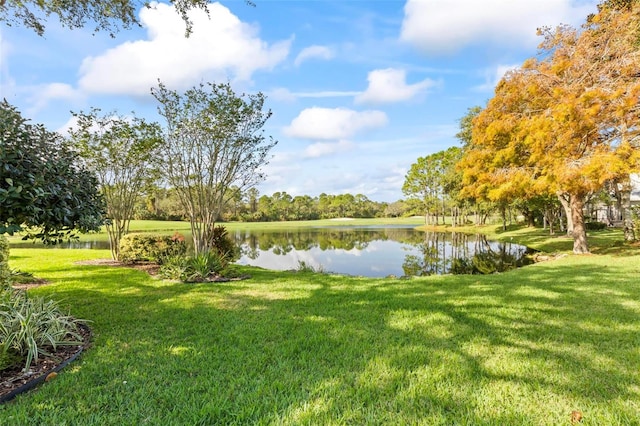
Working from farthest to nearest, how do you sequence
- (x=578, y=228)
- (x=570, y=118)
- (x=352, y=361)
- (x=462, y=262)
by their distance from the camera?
1. (x=462, y=262)
2. (x=578, y=228)
3. (x=570, y=118)
4. (x=352, y=361)

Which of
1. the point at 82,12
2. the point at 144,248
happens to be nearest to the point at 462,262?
the point at 144,248

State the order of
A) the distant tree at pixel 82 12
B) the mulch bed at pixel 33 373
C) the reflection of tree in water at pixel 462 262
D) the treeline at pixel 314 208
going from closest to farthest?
the mulch bed at pixel 33 373 → the distant tree at pixel 82 12 → the reflection of tree in water at pixel 462 262 → the treeline at pixel 314 208

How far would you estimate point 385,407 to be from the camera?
7.30ft

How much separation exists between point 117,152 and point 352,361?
10.4 metres

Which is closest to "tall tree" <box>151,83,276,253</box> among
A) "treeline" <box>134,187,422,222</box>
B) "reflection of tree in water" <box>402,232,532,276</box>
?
"reflection of tree in water" <box>402,232,532,276</box>

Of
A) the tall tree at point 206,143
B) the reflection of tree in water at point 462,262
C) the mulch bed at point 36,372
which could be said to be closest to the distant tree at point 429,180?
the reflection of tree in water at point 462,262

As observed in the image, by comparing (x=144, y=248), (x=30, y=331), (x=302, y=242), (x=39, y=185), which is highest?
(x=39, y=185)

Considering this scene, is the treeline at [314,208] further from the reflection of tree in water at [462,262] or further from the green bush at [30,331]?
the green bush at [30,331]

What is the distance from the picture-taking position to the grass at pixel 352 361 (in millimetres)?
2178

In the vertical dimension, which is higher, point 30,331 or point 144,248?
point 144,248

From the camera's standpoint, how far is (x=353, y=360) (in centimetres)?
295

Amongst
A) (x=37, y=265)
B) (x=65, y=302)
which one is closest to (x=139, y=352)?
(x=65, y=302)

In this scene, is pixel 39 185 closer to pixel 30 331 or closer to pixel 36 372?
pixel 30 331

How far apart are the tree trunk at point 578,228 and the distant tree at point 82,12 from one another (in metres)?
13.8
